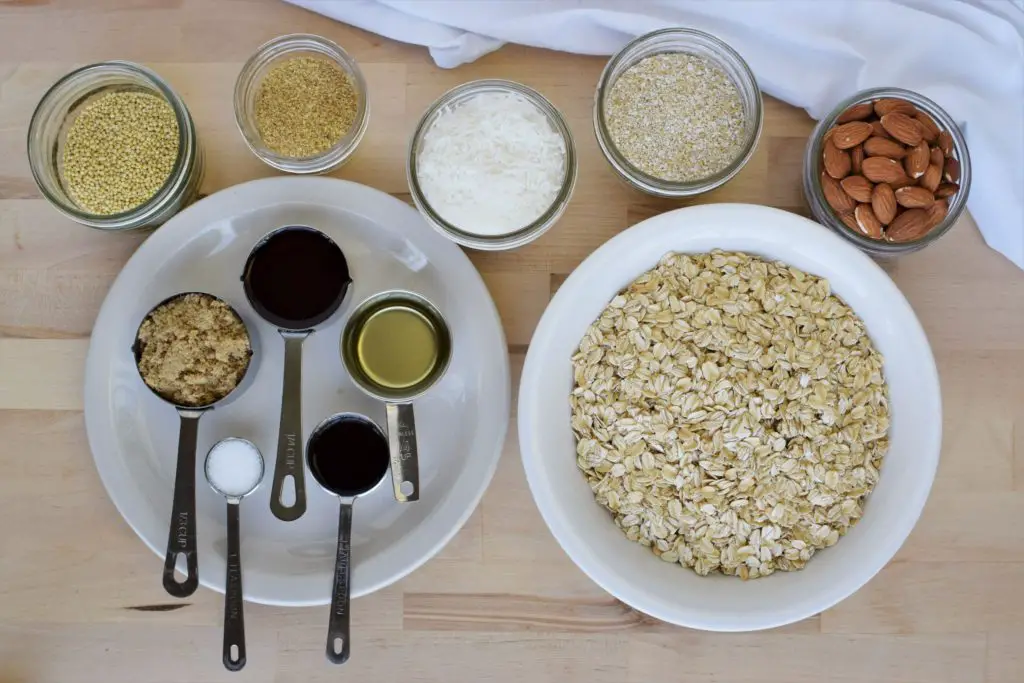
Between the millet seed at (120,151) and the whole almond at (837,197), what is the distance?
3.04 ft

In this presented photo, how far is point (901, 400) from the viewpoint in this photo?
1078mm

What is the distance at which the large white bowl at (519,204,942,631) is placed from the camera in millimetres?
1037

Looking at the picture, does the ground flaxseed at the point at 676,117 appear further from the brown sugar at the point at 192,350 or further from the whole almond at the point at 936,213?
the brown sugar at the point at 192,350

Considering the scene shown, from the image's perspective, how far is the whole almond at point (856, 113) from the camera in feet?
3.65

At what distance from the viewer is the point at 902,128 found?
109 centimetres

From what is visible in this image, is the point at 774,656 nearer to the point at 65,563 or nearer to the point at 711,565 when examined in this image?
the point at 711,565

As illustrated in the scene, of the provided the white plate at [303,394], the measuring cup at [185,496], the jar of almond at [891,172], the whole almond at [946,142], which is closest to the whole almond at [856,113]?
the jar of almond at [891,172]

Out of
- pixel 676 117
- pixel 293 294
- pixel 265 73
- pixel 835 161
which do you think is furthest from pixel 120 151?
pixel 835 161

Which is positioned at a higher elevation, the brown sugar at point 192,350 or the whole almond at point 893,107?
the whole almond at point 893,107

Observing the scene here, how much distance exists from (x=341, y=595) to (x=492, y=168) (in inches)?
24.8

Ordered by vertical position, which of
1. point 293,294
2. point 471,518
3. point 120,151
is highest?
point 120,151

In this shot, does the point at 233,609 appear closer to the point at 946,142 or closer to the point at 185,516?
the point at 185,516

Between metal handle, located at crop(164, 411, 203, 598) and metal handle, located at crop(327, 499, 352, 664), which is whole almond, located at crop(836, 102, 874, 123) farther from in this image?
metal handle, located at crop(164, 411, 203, 598)

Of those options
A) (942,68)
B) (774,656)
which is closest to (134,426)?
(774,656)
